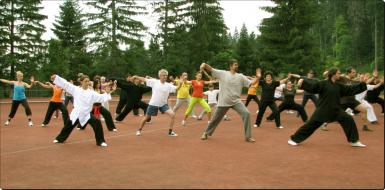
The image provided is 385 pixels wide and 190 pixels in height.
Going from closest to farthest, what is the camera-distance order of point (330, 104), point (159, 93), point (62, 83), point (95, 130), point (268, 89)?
point (330, 104) → point (95, 130) → point (62, 83) → point (159, 93) → point (268, 89)

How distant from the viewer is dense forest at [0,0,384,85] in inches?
1591

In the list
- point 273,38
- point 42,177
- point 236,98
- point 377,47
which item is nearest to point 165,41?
point 273,38

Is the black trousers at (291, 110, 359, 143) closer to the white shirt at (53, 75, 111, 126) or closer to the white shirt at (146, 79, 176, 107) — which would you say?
the white shirt at (146, 79, 176, 107)

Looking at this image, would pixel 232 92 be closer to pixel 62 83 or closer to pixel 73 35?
pixel 62 83

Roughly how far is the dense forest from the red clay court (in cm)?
3068

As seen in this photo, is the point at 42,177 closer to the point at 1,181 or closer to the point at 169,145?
the point at 1,181

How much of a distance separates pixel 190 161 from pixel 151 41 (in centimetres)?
4361

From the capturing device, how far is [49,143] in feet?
34.8

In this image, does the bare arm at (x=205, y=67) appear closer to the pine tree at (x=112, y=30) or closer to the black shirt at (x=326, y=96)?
the black shirt at (x=326, y=96)

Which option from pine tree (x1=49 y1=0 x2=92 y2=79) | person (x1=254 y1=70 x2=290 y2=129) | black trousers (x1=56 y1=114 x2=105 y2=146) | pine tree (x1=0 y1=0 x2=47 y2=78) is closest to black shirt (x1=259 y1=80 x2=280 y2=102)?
person (x1=254 y1=70 x2=290 y2=129)

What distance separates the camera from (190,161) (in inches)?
319

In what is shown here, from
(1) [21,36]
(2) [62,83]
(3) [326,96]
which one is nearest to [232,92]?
(3) [326,96]

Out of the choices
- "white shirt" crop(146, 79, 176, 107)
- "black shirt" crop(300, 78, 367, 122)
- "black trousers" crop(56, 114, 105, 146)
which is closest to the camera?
"black shirt" crop(300, 78, 367, 122)

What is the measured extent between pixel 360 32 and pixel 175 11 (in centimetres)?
3240
